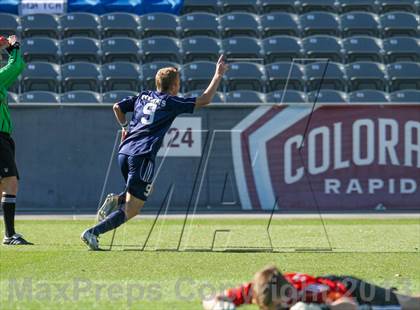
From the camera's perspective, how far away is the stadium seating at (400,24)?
23234 millimetres

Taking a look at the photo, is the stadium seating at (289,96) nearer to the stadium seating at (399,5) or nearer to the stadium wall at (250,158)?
the stadium wall at (250,158)

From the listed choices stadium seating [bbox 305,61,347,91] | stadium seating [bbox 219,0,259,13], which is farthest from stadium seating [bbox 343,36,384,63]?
stadium seating [bbox 219,0,259,13]

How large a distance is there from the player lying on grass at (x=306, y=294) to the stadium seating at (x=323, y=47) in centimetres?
1549

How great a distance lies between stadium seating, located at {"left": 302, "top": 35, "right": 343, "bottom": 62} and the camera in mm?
22125

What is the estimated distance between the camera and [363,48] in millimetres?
22453

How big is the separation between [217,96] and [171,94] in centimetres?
985

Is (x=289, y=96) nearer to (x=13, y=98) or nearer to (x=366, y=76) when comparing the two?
(x=366, y=76)

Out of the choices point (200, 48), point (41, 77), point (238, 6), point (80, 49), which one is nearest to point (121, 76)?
point (80, 49)

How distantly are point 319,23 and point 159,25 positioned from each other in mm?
3601

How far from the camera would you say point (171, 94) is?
10.7m

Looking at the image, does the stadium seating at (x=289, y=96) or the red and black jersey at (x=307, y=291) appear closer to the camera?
the red and black jersey at (x=307, y=291)

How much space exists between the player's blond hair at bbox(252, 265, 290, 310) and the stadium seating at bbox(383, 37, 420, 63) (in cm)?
1702

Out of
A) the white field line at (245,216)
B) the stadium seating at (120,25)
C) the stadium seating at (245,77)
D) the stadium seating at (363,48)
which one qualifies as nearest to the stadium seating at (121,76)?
the stadium seating at (120,25)

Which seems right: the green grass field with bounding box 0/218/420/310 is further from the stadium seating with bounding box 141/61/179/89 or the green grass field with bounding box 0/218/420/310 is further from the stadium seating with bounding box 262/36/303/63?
the stadium seating with bounding box 262/36/303/63
